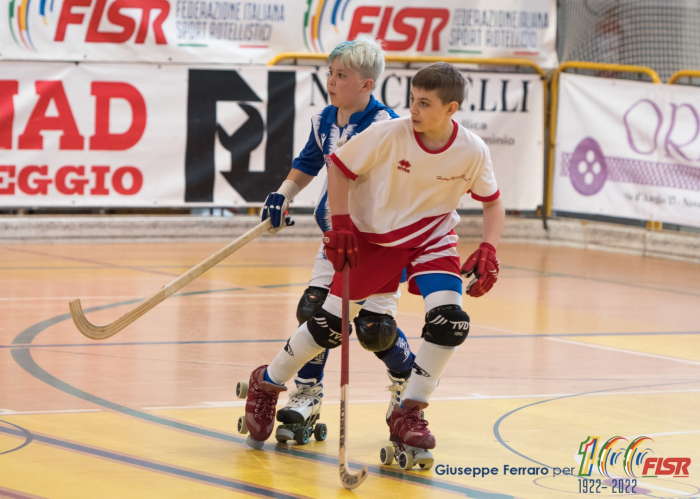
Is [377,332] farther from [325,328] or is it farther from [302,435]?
[302,435]

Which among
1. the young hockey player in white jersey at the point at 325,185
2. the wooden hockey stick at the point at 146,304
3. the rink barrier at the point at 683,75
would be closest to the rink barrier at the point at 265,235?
the rink barrier at the point at 683,75

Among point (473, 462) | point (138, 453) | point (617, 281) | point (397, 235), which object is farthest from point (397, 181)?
point (617, 281)

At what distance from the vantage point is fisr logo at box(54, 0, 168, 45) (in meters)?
11.5

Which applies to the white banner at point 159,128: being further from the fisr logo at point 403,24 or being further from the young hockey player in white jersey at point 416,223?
the young hockey player in white jersey at point 416,223

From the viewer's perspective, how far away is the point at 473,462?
436 cm

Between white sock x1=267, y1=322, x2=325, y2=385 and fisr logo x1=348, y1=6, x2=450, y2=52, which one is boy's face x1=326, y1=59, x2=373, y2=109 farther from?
fisr logo x1=348, y1=6, x2=450, y2=52

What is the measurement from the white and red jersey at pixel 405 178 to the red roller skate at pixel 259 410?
0.73 metres

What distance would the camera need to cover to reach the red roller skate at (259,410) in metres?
→ 4.45

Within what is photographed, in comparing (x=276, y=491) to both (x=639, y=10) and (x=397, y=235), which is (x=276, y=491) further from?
(x=639, y=10)

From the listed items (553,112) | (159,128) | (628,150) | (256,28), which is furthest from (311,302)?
(553,112)

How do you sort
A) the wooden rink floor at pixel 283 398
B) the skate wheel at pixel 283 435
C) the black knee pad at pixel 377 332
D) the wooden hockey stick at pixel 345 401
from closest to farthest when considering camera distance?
the wooden hockey stick at pixel 345 401, the wooden rink floor at pixel 283 398, the black knee pad at pixel 377 332, the skate wheel at pixel 283 435

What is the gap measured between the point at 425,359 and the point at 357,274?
0.41m

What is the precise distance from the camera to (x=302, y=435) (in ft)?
15.0

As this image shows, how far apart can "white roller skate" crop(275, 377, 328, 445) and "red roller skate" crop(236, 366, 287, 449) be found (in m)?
0.06
